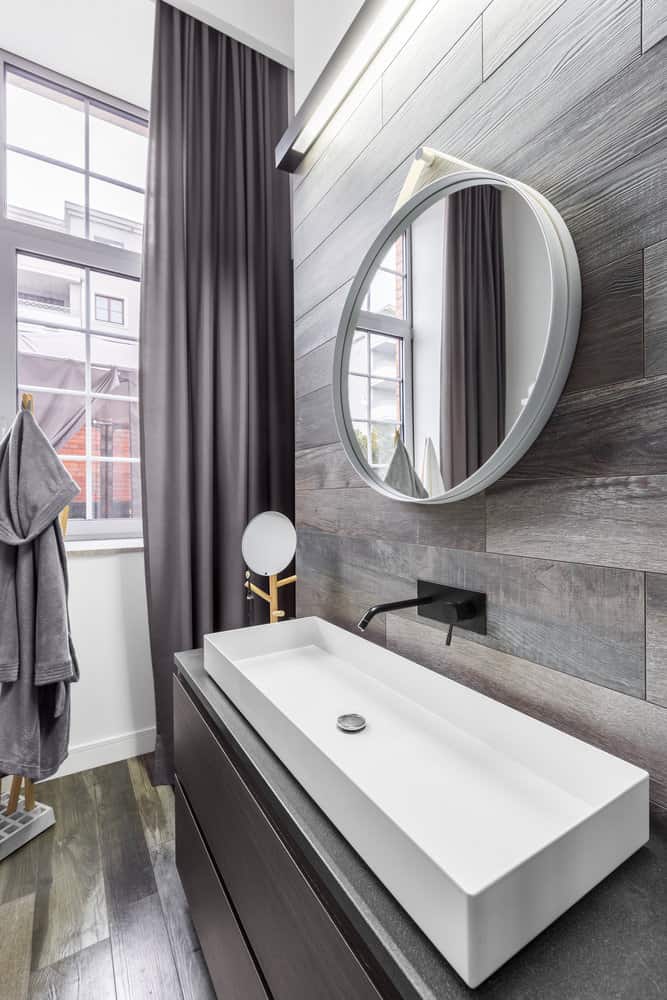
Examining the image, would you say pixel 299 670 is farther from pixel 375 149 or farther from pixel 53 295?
pixel 53 295

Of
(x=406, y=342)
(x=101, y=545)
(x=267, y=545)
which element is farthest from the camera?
(x=101, y=545)

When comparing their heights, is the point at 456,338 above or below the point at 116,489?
above

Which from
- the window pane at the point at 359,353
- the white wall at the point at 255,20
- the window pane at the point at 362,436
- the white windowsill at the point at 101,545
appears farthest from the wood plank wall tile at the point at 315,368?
the white wall at the point at 255,20

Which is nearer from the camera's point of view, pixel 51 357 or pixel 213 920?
pixel 213 920

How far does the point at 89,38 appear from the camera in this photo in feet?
5.90

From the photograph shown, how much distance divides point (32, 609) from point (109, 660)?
1.77 feet

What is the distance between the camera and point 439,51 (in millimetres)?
958

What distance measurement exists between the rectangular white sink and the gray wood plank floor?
69 centimetres

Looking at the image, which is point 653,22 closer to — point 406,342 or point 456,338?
point 456,338

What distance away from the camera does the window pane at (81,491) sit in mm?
2006

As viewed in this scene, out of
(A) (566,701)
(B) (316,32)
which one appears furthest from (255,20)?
(A) (566,701)

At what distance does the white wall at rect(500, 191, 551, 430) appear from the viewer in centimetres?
72

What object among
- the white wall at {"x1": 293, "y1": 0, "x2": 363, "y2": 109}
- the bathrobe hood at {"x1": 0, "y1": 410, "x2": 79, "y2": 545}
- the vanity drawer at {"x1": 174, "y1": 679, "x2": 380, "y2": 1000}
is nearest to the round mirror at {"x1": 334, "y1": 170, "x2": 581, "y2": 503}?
the vanity drawer at {"x1": 174, "y1": 679, "x2": 380, "y2": 1000}

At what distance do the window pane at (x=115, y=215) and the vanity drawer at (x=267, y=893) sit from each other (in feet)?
6.44
